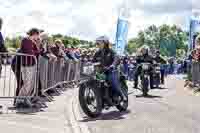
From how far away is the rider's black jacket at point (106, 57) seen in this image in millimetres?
12242

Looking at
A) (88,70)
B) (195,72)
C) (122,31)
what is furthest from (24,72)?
(122,31)

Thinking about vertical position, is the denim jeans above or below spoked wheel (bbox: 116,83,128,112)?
above

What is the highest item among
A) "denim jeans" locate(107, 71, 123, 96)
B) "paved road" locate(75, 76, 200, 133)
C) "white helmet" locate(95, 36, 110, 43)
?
"white helmet" locate(95, 36, 110, 43)

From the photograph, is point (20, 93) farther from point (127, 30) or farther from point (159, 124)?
point (127, 30)

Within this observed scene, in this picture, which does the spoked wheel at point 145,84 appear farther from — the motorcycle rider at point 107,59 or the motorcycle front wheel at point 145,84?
the motorcycle rider at point 107,59

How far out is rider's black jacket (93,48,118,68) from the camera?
1224cm

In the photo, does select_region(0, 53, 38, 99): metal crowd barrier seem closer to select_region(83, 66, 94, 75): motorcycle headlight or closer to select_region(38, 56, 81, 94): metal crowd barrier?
select_region(38, 56, 81, 94): metal crowd barrier

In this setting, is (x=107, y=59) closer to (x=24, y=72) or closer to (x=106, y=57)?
(x=106, y=57)

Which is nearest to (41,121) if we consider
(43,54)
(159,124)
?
(159,124)

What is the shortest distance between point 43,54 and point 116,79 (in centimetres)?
251

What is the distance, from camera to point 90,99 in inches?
445

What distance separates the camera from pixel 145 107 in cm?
1383

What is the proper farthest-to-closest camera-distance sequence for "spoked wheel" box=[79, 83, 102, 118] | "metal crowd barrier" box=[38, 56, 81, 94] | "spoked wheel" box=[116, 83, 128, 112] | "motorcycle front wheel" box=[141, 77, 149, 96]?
1. "motorcycle front wheel" box=[141, 77, 149, 96]
2. "metal crowd barrier" box=[38, 56, 81, 94]
3. "spoked wheel" box=[116, 83, 128, 112]
4. "spoked wheel" box=[79, 83, 102, 118]

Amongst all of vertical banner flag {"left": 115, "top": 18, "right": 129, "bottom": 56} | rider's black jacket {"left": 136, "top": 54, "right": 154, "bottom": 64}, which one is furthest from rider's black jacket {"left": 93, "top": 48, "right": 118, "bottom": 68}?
vertical banner flag {"left": 115, "top": 18, "right": 129, "bottom": 56}
